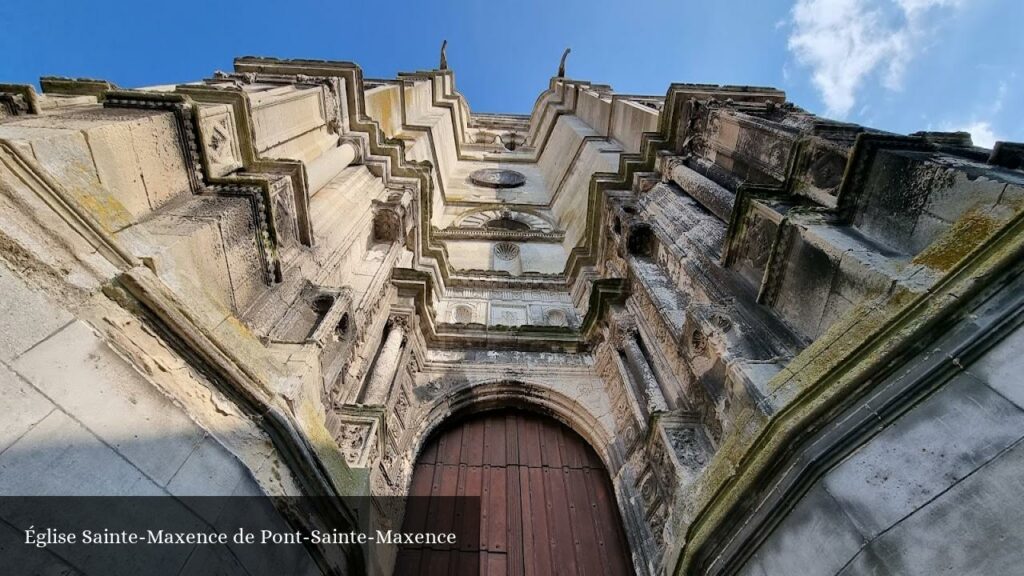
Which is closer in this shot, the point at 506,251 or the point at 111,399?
the point at 111,399

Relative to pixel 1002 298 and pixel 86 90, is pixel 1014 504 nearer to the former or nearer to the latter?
pixel 1002 298

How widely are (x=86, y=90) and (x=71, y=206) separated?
15.1ft

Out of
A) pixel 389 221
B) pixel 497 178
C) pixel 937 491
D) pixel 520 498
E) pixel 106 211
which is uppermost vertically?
pixel 106 211

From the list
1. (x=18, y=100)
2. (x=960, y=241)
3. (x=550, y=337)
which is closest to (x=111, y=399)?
(x=18, y=100)

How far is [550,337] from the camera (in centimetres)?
779

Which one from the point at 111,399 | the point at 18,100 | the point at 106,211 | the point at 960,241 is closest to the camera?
the point at 111,399

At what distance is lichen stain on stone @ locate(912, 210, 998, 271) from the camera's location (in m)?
2.62

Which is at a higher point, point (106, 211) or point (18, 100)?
point (18, 100)

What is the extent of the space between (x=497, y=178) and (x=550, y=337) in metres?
11.7

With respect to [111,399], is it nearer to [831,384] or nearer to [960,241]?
[831,384]

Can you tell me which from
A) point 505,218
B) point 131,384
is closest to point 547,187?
point 505,218

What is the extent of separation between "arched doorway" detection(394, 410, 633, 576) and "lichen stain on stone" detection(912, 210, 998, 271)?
4.04 metres

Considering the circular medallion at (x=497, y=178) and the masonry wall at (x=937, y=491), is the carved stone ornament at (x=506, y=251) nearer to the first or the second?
the circular medallion at (x=497, y=178)

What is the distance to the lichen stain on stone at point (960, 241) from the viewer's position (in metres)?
2.62
